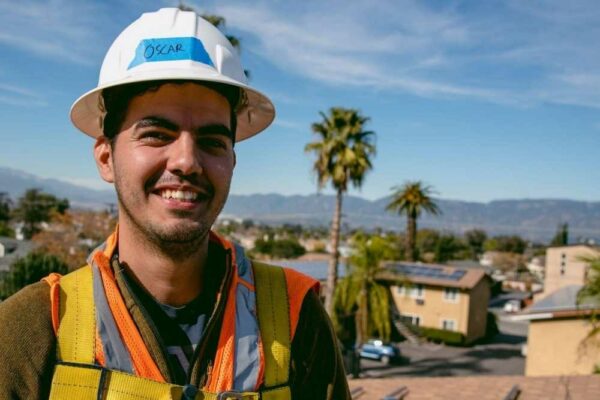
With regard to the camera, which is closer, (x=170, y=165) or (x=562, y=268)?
(x=170, y=165)

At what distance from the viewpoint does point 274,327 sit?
203cm

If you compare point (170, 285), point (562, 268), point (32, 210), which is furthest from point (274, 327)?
point (32, 210)

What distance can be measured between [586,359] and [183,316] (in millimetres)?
20562

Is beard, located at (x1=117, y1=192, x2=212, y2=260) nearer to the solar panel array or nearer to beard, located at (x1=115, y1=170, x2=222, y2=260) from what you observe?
beard, located at (x1=115, y1=170, x2=222, y2=260)

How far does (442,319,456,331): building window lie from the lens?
1547 inches

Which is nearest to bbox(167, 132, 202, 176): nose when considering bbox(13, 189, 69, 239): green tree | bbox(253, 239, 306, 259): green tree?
bbox(13, 189, 69, 239): green tree

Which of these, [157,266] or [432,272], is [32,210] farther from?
[157,266]

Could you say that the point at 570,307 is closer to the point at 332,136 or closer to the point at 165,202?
the point at 332,136

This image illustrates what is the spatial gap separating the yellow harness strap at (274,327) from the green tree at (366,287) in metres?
25.2

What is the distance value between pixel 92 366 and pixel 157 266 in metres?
0.49

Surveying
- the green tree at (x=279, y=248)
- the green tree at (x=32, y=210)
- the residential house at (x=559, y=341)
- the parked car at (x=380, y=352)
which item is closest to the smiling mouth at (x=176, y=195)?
the residential house at (x=559, y=341)

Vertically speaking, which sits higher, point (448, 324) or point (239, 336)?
point (239, 336)

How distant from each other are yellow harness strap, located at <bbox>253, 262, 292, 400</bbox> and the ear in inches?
28.6

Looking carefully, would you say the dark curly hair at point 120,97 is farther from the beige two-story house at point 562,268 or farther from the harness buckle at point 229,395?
the beige two-story house at point 562,268
